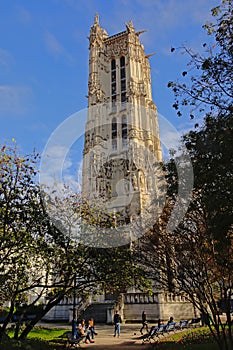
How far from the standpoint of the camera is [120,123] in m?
40.5

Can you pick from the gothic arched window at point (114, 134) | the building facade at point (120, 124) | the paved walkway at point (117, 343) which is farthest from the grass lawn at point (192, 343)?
the gothic arched window at point (114, 134)

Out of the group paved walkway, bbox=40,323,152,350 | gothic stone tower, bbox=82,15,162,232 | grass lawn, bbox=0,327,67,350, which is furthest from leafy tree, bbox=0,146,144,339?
gothic stone tower, bbox=82,15,162,232

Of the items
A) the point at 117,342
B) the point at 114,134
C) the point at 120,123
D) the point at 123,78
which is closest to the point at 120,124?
the point at 120,123

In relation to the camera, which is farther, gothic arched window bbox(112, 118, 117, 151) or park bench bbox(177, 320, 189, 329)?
gothic arched window bbox(112, 118, 117, 151)

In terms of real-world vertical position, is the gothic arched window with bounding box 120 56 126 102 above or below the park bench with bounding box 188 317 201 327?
above

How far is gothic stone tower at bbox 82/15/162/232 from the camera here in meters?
35.0

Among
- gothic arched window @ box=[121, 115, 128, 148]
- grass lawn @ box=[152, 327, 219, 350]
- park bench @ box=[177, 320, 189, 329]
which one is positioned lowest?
grass lawn @ box=[152, 327, 219, 350]

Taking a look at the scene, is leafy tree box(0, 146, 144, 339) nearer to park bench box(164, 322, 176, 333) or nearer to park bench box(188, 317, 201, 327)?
park bench box(164, 322, 176, 333)

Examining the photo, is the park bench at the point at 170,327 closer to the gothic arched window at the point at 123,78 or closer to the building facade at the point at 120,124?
the building facade at the point at 120,124

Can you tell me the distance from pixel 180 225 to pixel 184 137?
396cm

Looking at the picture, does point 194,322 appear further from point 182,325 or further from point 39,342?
point 39,342

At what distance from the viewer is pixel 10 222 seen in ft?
31.6

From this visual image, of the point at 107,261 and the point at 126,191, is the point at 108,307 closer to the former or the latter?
the point at 107,261

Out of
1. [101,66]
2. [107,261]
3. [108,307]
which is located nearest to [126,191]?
[108,307]
